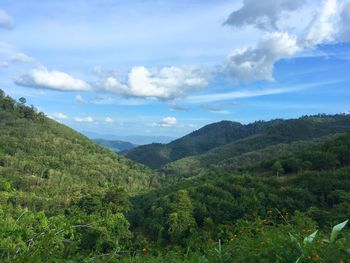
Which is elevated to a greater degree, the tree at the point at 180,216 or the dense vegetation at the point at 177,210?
the dense vegetation at the point at 177,210

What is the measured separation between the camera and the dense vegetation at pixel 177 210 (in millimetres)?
5715

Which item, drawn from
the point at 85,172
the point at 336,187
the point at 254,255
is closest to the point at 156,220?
the point at 336,187

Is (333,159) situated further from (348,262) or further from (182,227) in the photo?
(348,262)

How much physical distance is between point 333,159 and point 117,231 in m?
83.2

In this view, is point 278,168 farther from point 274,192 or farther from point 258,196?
point 258,196

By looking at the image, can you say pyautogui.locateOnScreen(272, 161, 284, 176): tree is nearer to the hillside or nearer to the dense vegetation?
the hillside

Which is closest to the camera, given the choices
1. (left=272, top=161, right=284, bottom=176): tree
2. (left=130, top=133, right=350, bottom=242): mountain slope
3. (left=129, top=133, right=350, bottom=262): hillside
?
(left=129, top=133, right=350, bottom=262): hillside

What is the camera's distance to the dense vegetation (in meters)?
5.71

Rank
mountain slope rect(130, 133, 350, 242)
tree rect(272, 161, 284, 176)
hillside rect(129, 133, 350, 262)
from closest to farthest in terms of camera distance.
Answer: hillside rect(129, 133, 350, 262) < mountain slope rect(130, 133, 350, 242) < tree rect(272, 161, 284, 176)

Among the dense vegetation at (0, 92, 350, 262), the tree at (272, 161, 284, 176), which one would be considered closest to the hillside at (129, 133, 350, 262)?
the tree at (272, 161, 284, 176)

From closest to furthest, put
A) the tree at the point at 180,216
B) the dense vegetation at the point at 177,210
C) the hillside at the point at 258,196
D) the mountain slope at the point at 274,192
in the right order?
1. the dense vegetation at the point at 177,210
2. the tree at the point at 180,216
3. the hillside at the point at 258,196
4. the mountain slope at the point at 274,192

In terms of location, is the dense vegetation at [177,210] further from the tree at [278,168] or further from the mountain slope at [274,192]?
the tree at [278,168]

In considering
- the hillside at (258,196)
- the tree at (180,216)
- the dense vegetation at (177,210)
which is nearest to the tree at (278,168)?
the hillside at (258,196)

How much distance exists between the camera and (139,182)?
605 ft
